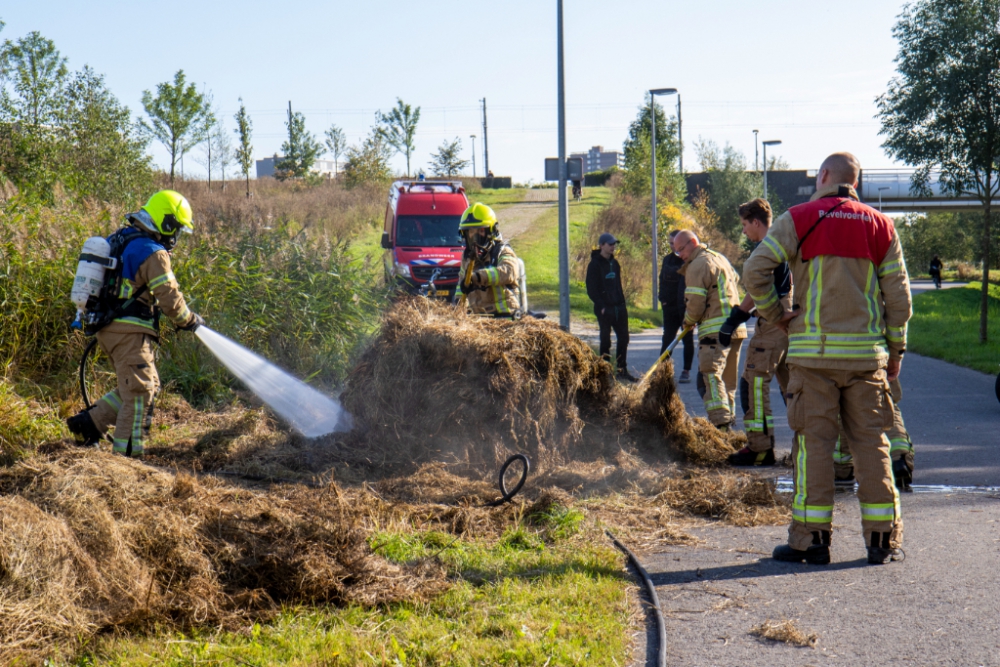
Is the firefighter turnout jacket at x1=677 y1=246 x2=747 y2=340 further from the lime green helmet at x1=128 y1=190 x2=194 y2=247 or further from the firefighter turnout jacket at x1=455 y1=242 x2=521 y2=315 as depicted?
the lime green helmet at x1=128 y1=190 x2=194 y2=247

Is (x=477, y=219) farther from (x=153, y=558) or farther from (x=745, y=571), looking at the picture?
(x=153, y=558)

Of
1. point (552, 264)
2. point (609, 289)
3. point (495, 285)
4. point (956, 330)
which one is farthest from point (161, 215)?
point (552, 264)

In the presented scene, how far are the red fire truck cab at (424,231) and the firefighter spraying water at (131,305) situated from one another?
12480 millimetres

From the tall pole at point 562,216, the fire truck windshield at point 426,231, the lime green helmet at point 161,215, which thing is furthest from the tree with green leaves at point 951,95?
the lime green helmet at point 161,215

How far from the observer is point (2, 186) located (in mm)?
9836

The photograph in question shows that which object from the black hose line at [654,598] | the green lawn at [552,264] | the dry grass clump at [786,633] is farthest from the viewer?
the green lawn at [552,264]

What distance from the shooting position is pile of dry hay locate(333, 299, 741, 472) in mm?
6473

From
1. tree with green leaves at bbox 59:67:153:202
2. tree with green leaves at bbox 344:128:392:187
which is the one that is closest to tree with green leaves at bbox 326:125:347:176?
tree with green leaves at bbox 344:128:392:187

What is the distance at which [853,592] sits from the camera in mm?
4215

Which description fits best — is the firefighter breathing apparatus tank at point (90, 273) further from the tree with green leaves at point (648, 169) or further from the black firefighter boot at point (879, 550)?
the tree with green leaves at point (648, 169)

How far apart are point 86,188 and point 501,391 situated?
889 cm

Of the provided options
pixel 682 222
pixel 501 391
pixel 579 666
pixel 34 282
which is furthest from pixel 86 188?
pixel 682 222

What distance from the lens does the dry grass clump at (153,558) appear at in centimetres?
343

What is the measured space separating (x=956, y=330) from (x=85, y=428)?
1798 centimetres
